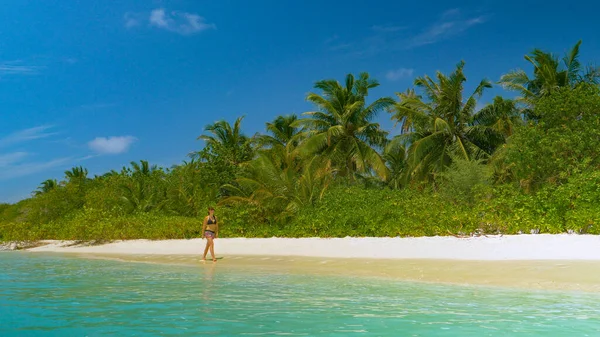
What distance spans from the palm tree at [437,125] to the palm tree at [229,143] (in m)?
9.56

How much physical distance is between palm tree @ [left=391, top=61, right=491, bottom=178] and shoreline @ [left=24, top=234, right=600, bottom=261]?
508 inches

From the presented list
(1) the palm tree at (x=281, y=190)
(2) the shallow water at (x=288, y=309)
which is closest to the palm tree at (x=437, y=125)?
(1) the palm tree at (x=281, y=190)

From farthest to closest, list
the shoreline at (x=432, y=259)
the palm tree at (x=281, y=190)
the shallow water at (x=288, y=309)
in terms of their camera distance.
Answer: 1. the palm tree at (x=281, y=190)
2. the shoreline at (x=432, y=259)
3. the shallow water at (x=288, y=309)

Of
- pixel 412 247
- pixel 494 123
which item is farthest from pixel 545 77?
pixel 412 247

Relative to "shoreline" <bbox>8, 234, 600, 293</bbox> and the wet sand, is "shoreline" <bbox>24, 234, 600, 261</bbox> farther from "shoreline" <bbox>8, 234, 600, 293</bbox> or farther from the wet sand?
the wet sand

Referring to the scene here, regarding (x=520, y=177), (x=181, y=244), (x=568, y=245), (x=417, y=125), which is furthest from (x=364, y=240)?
(x=417, y=125)

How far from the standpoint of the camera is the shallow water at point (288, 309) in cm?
540

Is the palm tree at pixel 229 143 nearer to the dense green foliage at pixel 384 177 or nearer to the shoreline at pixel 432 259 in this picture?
the dense green foliage at pixel 384 177

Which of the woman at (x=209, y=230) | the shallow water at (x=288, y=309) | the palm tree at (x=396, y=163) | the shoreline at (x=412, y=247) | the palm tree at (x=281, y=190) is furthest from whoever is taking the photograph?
the palm tree at (x=396, y=163)

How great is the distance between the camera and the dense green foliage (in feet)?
48.3

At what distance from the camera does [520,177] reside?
66.2 feet

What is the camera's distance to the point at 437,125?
87.9 ft

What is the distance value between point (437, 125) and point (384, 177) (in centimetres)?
385

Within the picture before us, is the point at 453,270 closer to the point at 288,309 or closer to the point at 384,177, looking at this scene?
the point at 288,309
